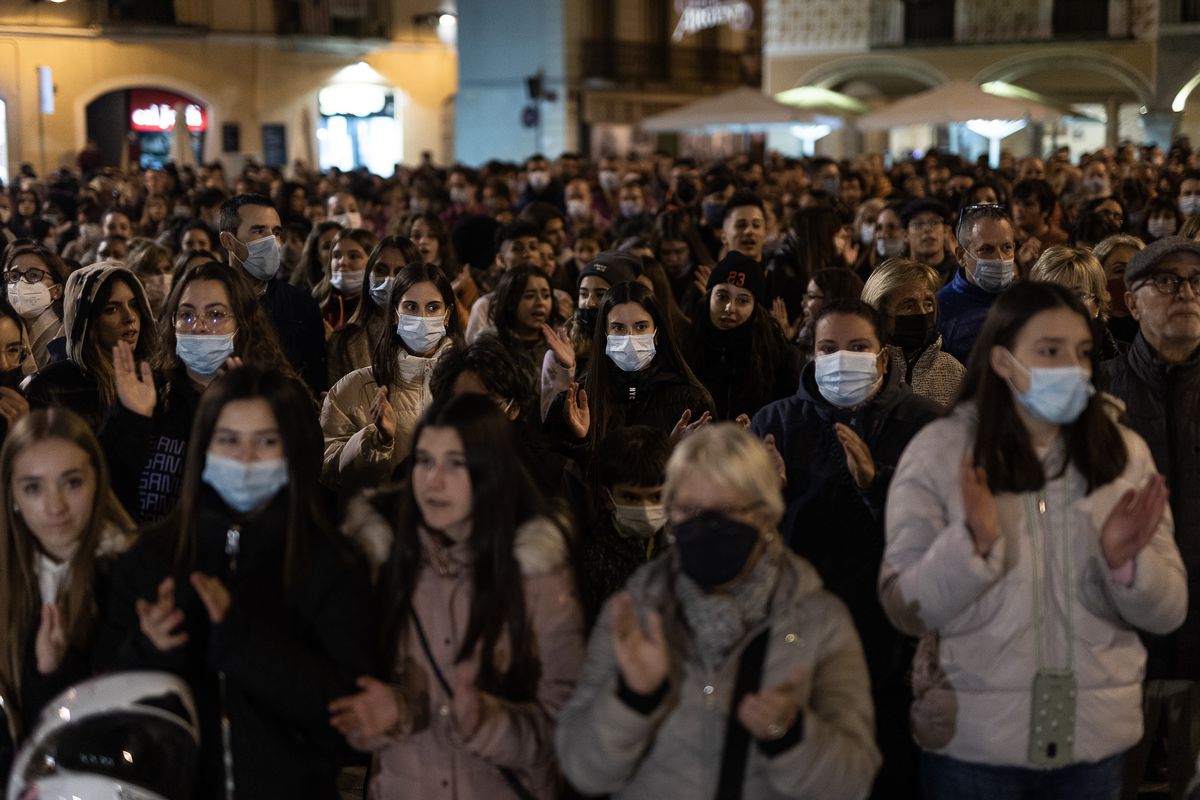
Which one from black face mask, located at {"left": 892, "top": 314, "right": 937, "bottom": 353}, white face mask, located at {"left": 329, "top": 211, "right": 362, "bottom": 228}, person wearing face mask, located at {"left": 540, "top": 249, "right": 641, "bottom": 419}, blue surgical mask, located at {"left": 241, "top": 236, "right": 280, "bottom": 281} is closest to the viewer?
black face mask, located at {"left": 892, "top": 314, "right": 937, "bottom": 353}

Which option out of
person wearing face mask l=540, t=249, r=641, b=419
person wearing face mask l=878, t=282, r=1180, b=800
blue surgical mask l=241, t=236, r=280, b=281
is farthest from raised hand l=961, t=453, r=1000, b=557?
blue surgical mask l=241, t=236, r=280, b=281

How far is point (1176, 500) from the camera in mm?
4750

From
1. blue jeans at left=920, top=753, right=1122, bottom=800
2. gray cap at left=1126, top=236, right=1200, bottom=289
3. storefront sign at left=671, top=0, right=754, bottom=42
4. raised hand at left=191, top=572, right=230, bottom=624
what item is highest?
storefront sign at left=671, top=0, right=754, bottom=42

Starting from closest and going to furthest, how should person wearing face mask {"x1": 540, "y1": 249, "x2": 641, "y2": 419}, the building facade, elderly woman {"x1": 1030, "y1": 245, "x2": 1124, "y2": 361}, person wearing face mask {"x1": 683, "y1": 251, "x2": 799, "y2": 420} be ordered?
person wearing face mask {"x1": 540, "y1": 249, "x2": 641, "y2": 419} < elderly woman {"x1": 1030, "y1": 245, "x2": 1124, "y2": 361} < person wearing face mask {"x1": 683, "y1": 251, "x2": 799, "y2": 420} < the building facade

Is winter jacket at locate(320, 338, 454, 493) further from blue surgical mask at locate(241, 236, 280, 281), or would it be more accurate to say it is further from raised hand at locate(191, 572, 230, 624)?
blue surgical mask at locate(241, 236, 280, 281)

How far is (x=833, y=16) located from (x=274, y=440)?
39.6 m

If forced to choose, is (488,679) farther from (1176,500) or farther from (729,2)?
(729,2)

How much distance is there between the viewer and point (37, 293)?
7.90m

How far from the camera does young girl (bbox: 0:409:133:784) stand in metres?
4.01

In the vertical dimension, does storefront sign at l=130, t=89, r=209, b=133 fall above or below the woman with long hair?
above

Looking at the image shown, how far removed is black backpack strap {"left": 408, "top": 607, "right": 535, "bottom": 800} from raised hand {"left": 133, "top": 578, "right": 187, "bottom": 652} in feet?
1.82

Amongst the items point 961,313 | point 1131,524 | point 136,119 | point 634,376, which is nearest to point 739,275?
point 961,313

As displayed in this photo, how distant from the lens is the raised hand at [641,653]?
128 inches

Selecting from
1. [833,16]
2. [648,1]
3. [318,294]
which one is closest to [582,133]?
[648,1]
